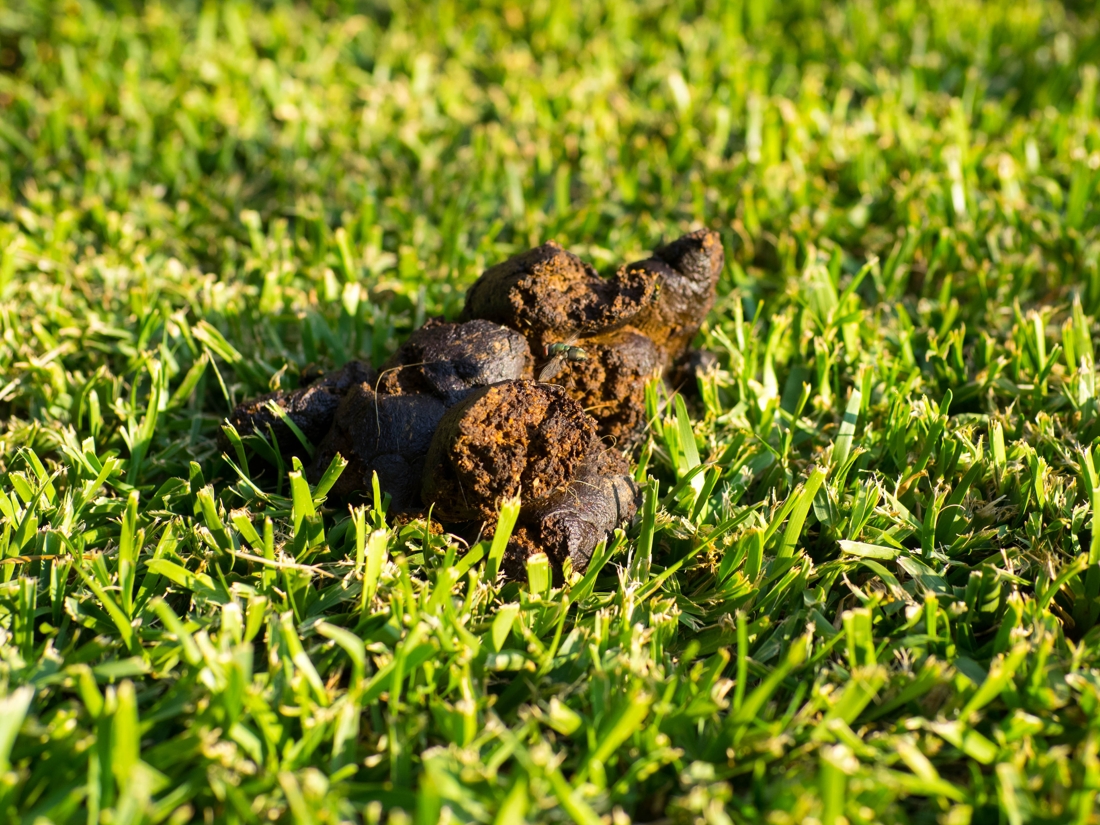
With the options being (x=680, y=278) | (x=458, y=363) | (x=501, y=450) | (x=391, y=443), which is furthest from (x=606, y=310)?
(x=391, y=443)

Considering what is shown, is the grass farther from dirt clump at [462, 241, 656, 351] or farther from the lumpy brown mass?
dirt clump at [462, 241, 656, 351]

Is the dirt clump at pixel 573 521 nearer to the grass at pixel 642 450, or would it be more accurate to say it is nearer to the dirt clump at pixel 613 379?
the grass at pixel 642 450

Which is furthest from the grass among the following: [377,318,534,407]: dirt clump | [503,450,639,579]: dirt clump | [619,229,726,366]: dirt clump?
[377,318,534,407]: dirt clump

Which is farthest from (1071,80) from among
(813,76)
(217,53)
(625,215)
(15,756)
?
(15,756)

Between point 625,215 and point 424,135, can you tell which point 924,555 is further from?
point 424,135

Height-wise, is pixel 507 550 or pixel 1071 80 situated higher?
Result: pixel 1071 80

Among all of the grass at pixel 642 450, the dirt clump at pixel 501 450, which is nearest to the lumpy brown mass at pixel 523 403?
the dirt clump at pixel 501 450
